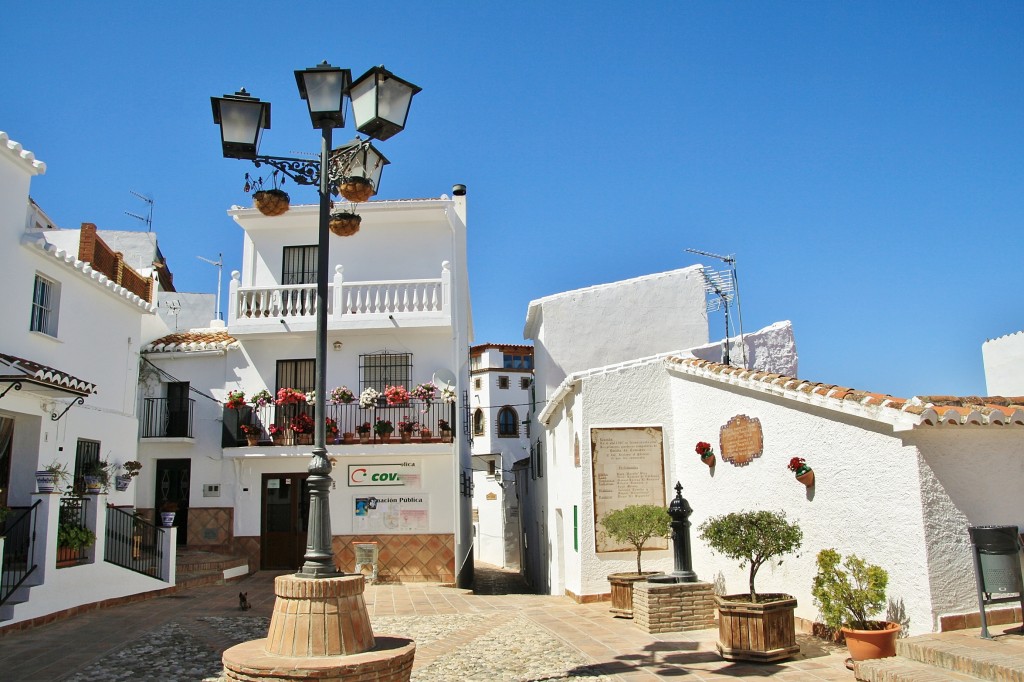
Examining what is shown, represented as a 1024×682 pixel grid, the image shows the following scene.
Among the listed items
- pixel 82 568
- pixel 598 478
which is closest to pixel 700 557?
pixel 598 478

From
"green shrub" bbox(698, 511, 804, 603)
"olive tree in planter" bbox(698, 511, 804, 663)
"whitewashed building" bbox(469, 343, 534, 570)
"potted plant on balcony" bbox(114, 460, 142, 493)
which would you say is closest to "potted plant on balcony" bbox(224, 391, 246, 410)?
"potted plant on balcony" bbox(114, 460, 142, 493)

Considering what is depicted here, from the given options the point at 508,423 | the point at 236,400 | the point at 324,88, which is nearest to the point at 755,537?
the point at 324,88

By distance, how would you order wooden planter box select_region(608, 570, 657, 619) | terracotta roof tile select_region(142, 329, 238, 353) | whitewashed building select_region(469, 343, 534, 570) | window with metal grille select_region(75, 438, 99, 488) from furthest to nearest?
whitewashed building select_region(469, 343, 534, 570), terracotta roof tile select_region(142, 329, 238, 353), window with metal grille select_region(75, 438, 99, 488), wooden planter box select_region(608, 570, 657, 619)

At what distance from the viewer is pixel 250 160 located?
691 cm

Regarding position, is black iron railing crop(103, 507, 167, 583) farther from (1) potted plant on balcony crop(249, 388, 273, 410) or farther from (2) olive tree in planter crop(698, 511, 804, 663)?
(2) olive tree in planter crop(698, 511, 804, 663)

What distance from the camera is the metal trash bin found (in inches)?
285

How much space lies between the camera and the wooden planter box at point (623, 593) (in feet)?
36.5

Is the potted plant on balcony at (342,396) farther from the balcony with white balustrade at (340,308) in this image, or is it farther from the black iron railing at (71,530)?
the black iron railing at (71,530)

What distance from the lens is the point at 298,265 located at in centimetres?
1911

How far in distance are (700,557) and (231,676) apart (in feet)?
28.0

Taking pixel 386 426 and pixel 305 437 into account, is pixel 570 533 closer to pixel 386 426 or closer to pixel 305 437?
pixel 386 426

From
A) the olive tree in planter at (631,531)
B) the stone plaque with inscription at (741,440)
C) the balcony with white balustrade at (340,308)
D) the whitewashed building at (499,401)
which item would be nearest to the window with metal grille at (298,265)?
the balcony with white balustrade at (340,308)

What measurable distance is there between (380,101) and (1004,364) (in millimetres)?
15453

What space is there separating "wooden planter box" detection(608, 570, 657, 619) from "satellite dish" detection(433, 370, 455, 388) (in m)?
7.18
